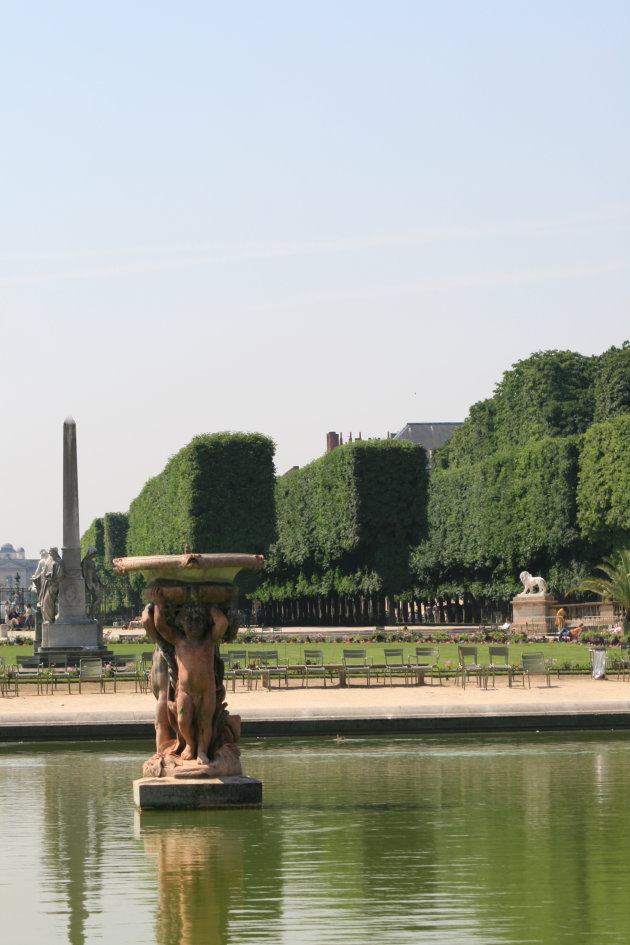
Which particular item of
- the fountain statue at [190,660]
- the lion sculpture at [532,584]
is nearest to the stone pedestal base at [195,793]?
the fountain statue at [190,660]

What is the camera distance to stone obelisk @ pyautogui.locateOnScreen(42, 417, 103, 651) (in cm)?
3719

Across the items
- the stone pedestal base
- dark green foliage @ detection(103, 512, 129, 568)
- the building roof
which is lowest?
the stone pedestal base

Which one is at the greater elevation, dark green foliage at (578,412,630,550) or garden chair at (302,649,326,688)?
dark green foliage at (578,412,630,550)

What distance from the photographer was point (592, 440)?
61219 mm

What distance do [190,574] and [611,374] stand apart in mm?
65079

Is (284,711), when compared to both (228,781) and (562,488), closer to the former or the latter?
(228,781)

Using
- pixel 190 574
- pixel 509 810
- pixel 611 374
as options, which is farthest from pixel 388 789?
pixel 611 374

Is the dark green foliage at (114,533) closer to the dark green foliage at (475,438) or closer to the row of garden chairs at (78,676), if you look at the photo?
the dark green foliage at (475,438)

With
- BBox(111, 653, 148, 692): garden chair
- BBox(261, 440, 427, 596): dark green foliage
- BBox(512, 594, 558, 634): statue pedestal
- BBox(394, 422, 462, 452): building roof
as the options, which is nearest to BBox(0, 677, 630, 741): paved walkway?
BBox(111, 653, 148, 692): garden chair

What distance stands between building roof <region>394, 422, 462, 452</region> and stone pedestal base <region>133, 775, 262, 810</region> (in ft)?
399

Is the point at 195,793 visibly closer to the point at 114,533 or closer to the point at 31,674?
the point at 31,674

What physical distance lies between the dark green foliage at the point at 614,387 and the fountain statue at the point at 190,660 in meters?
63.0

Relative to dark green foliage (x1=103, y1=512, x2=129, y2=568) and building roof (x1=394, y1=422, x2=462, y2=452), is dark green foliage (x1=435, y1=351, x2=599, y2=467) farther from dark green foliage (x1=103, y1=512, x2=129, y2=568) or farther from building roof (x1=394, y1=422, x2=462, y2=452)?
building roof (x1=394, y1=422, x2=462, y2=452)

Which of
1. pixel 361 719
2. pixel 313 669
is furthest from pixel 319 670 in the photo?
pixel 361 719
